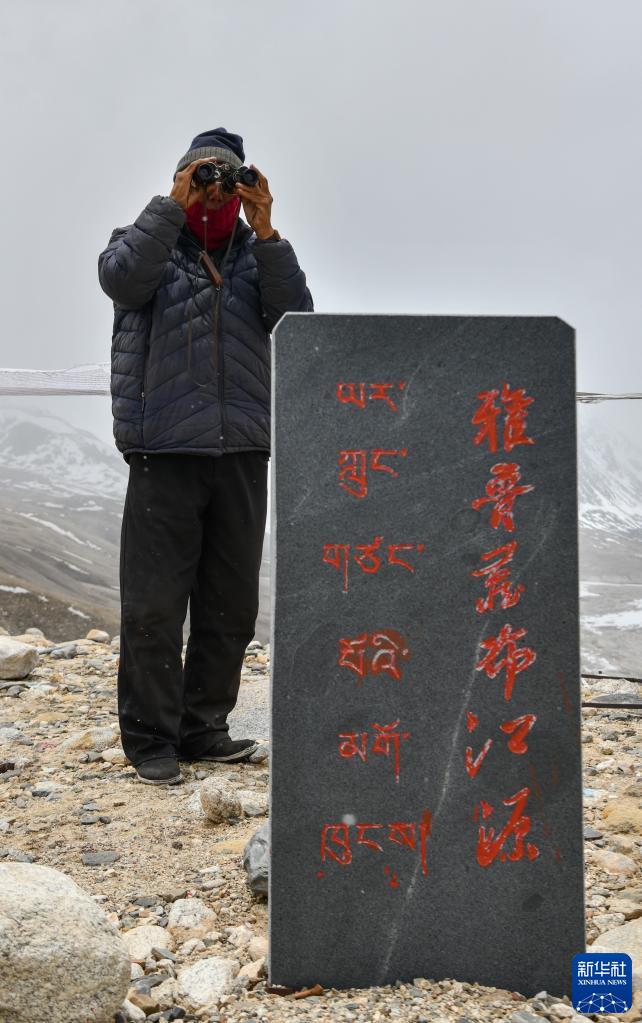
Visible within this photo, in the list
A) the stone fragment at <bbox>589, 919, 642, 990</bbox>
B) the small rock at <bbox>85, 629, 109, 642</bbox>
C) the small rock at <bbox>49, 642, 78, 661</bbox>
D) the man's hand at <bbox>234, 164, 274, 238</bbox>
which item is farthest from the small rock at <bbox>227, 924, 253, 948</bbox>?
the small rock at <bbox>85, 629, 109, 642</bbox>

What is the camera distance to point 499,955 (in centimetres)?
183

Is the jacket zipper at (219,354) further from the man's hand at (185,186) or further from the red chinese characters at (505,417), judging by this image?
the red chinese characters at (505,417)

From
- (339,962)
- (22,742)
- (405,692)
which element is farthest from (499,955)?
(22,742)

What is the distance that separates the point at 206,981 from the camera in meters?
1.84

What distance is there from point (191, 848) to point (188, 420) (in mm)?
1327

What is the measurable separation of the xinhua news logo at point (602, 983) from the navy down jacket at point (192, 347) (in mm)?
1861

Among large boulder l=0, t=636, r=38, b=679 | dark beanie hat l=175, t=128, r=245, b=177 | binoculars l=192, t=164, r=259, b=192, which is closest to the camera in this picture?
binoculars l=192, t=164, r=259, b=192

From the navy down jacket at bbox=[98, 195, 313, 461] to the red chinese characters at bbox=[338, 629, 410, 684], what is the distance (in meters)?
1.36

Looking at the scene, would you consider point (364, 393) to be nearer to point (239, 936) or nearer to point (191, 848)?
point (239, 936)

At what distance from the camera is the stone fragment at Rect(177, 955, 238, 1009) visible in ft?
5.87

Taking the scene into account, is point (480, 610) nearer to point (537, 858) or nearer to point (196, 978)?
point (537, 858)

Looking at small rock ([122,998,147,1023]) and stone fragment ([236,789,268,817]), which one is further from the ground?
stone fragment ([236,789,268,817])

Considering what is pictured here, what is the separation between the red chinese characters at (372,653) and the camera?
181cm

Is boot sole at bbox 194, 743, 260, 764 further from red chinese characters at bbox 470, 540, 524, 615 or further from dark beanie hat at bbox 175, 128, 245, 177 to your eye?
dark beanie hat at bbox 175, 128, 245, 177
